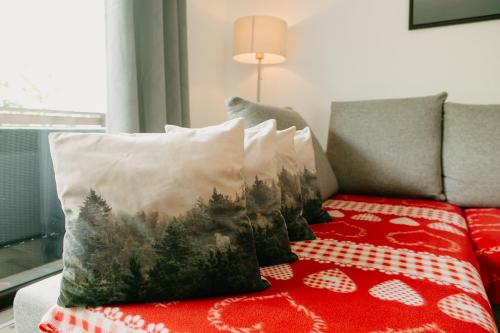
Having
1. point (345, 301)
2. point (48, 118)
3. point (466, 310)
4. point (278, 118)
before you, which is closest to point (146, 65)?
point (48, 118)

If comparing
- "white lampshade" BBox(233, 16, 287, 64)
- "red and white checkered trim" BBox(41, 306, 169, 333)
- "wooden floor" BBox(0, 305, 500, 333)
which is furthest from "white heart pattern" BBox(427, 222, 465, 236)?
"white lampshade" BBox(233, 16, 287, 64)

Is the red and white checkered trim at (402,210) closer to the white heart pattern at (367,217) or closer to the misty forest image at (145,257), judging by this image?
the white heart pattern at (367,217)

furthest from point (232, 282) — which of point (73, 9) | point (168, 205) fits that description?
point (73, 9)

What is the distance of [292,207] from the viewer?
1013 millimetres

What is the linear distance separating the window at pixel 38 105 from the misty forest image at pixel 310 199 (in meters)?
1.04

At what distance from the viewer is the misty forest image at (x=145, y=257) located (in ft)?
2.15

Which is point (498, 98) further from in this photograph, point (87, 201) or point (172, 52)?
point (87, 201)

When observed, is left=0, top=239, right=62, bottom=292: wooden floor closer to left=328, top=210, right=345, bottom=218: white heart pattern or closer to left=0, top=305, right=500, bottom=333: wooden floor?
left=0, top=305, right=500, bottom=333: wooden floor

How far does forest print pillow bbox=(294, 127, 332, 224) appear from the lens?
47.3 inches

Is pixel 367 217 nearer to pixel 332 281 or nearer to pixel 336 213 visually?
pixel 336 213

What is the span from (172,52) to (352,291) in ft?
4.64

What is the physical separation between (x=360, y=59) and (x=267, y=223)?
5.63ft

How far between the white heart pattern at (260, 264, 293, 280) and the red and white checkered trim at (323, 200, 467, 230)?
27.6 inches

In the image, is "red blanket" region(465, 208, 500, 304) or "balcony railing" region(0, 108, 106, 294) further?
"balcony railing" region(0, 108, 106, 294)
